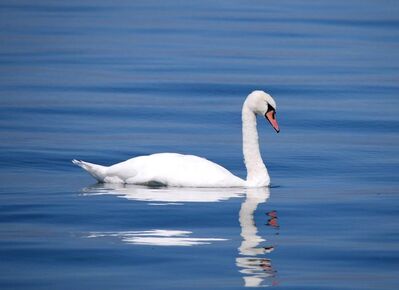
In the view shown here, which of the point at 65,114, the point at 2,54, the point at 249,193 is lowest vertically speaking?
the point at 249,193

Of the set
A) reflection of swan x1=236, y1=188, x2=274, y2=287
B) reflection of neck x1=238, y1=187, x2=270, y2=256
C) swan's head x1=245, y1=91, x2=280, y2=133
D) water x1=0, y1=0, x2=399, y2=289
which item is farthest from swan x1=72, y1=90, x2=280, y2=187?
reflection of swan x1=236, y1=188, x2=274, y2=287

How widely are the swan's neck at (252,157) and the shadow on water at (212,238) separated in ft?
0.46

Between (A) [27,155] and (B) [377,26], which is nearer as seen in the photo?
(A) [27,155]

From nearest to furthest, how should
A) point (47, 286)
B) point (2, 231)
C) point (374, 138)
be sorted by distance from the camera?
point (47, 286)
point (2, 231)
point (374, 138)

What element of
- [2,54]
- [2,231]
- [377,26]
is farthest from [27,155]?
[377,26]

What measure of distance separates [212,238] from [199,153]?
19.8ft

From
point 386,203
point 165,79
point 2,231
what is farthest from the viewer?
point 165,79

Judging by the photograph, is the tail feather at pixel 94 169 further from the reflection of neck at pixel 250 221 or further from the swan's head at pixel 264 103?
the swan's head at pixel 264 103

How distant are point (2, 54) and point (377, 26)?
13036 mm

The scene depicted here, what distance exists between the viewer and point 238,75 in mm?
30047

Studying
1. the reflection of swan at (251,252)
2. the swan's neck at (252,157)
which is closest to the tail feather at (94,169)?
the swan's neck at (252,157)

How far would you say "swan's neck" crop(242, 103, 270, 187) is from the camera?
16.6 metres

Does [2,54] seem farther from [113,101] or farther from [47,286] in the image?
[47,286]

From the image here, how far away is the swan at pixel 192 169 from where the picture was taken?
16156 millimetres
